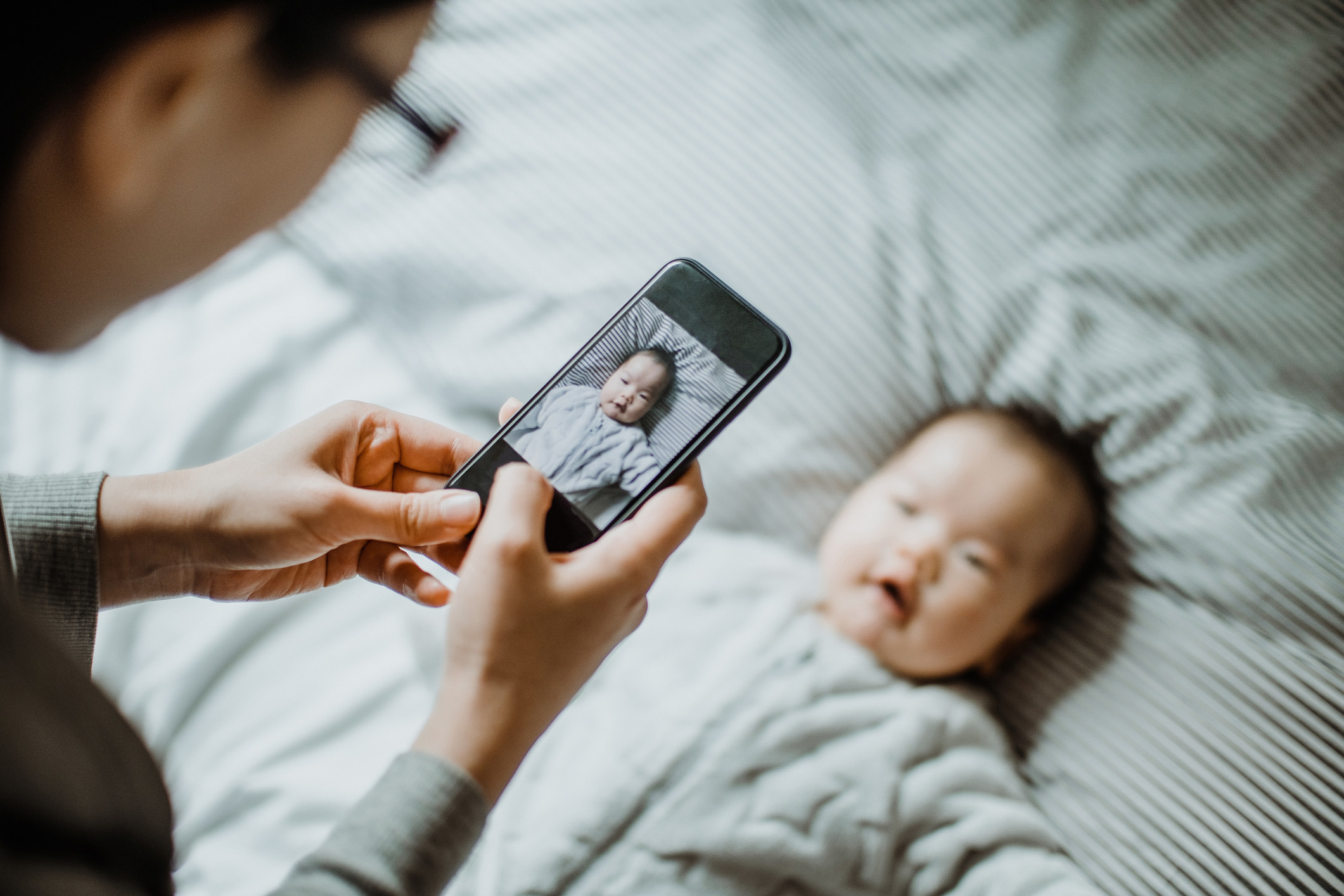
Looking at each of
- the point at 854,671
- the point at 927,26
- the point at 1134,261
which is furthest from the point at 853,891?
the point at 927,26

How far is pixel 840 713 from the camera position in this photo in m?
0.82

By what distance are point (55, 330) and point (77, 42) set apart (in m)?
0.12

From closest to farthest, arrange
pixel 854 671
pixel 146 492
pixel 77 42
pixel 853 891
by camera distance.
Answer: pixel 77 42 → pixel 146 492 → pixel 853 891 → pixel 854 671

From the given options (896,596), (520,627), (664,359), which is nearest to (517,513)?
(520,627)

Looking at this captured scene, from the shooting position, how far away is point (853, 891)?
74cm

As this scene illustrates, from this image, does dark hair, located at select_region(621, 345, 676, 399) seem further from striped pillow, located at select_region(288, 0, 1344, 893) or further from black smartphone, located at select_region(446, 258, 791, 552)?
striped pillow, located at select_region(288, 0, 1344, 893)

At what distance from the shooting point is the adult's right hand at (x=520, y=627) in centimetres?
44

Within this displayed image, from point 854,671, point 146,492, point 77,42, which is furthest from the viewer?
point 854,671

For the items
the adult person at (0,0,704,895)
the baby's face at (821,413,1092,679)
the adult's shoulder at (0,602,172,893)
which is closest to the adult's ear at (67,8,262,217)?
the adult person at (0,0,704,895)

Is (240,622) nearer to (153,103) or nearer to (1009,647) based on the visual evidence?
(153,103)

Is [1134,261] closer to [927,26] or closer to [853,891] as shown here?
[927,26]

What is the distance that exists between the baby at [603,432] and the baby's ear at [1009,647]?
580 mm

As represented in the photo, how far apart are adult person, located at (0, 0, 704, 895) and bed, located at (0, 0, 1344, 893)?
0.30m

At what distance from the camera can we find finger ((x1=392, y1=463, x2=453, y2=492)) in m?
0.66
